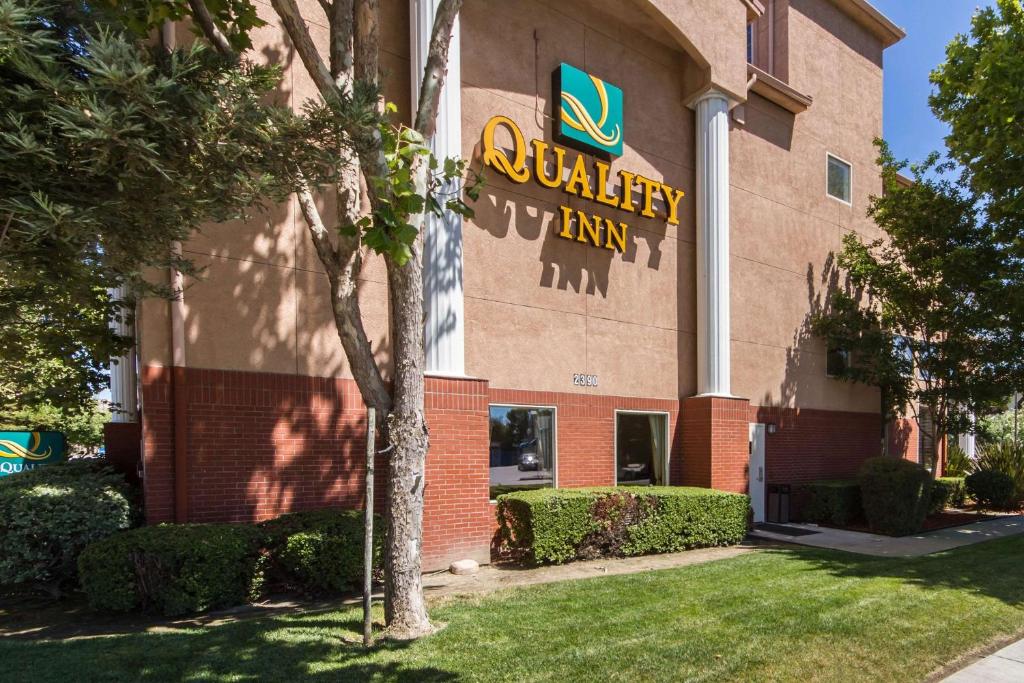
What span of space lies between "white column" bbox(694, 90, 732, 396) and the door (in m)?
1.80

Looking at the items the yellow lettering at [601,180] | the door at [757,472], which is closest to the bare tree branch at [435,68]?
the yellow lettering at [601,180]

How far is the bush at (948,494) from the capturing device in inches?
638

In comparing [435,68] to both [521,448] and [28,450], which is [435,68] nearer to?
[521,448]

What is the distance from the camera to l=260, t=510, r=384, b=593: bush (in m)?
7.94

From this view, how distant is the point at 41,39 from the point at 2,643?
17.9ft

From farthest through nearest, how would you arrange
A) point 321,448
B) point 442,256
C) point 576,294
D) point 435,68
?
point 576,294 < point 442,256 < point 321,448 < point 435,68

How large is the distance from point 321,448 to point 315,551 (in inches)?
64.6

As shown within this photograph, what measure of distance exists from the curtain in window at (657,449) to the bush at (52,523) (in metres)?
9.11

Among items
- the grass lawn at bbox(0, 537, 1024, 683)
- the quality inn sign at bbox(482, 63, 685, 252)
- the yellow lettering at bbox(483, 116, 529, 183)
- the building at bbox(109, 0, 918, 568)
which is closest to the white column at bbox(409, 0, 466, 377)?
the building at bbox(109, 0, 918, 568)

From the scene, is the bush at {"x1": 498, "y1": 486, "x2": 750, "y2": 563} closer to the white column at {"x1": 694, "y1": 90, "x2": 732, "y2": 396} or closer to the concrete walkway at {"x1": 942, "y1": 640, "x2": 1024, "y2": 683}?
the white column at {"x1": 694, "y1": 90, "x2": 732, "y2": 396}

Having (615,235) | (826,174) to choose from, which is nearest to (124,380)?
(615,235)

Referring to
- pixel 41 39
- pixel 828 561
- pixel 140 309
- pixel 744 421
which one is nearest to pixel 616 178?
pixel 744 421

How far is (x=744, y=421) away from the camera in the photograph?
1421 cm

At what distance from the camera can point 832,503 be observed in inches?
587
